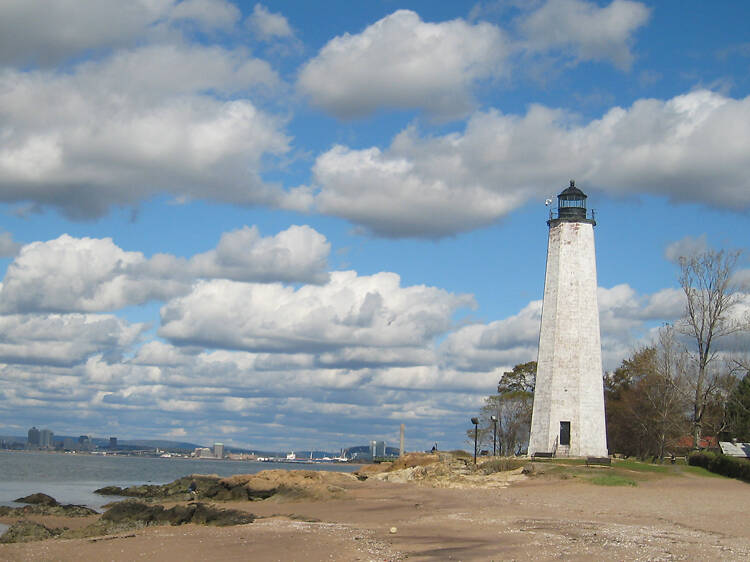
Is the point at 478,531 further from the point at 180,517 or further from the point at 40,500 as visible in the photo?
the point at 40,500

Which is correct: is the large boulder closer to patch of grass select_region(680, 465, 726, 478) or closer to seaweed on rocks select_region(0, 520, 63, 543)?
seaweed on rocks select_region(0, 520, 63, 543)

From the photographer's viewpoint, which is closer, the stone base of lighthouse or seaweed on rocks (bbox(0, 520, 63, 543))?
seaweed on rocks (bbox(0, 520, 63, 543))

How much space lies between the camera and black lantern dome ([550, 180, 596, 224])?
45.7 metres

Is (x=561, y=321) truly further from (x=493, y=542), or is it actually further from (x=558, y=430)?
(x=493, y=542)

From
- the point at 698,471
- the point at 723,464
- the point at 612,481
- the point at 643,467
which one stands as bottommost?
the point at 612,481

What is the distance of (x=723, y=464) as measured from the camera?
3862cm

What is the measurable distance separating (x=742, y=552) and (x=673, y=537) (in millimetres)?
2436

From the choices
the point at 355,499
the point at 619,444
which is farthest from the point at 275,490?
the point at 619,444

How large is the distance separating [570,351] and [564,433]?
14.4ft

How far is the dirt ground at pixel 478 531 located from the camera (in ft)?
57.0

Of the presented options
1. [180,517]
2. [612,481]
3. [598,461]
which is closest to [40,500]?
[180,517]

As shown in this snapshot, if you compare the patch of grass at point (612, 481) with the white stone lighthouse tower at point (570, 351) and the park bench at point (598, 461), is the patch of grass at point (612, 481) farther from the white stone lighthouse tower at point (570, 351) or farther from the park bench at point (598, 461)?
the white stone lighthouse tower at point (570, 351)

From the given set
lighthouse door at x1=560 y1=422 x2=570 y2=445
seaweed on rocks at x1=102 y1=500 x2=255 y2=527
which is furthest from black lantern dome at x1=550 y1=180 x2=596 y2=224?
seaweed on rocks at x1=102 y1=500 x2=255 y2=527

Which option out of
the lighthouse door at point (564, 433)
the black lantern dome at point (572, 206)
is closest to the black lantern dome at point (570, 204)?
the black lantern dome at point (572, 206)
